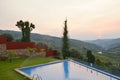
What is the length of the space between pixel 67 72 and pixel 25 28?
1436cm

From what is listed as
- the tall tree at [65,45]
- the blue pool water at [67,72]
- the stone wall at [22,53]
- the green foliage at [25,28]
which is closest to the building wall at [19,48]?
the stone wall at [22,53]

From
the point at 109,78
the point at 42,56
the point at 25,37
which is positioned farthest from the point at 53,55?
the point at 109,78

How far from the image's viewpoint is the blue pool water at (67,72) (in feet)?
53.0

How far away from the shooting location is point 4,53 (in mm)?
21594

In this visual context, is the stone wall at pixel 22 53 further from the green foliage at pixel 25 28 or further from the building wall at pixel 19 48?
the green foliage at pixel 25 28

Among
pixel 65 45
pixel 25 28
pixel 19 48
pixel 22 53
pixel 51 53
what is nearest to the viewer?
pixel 19 48

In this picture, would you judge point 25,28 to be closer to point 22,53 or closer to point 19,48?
point 19,48

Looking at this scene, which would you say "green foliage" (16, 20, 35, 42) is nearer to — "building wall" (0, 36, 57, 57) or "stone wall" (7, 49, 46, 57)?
"building wall" (0, 36, 57, 57)

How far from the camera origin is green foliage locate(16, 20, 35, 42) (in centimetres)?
2984

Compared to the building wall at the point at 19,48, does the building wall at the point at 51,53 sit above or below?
below

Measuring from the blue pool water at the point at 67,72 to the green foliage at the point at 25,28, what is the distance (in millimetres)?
9365

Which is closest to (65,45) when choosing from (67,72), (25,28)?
(25,28)

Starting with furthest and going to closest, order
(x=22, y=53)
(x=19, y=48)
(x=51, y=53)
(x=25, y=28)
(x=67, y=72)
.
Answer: (x=25, y=28) < (x=51, y=53) < (x=22, y=53) < (x=19, y=48) < (x=67, y=72)

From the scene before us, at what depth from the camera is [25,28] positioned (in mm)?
30734
